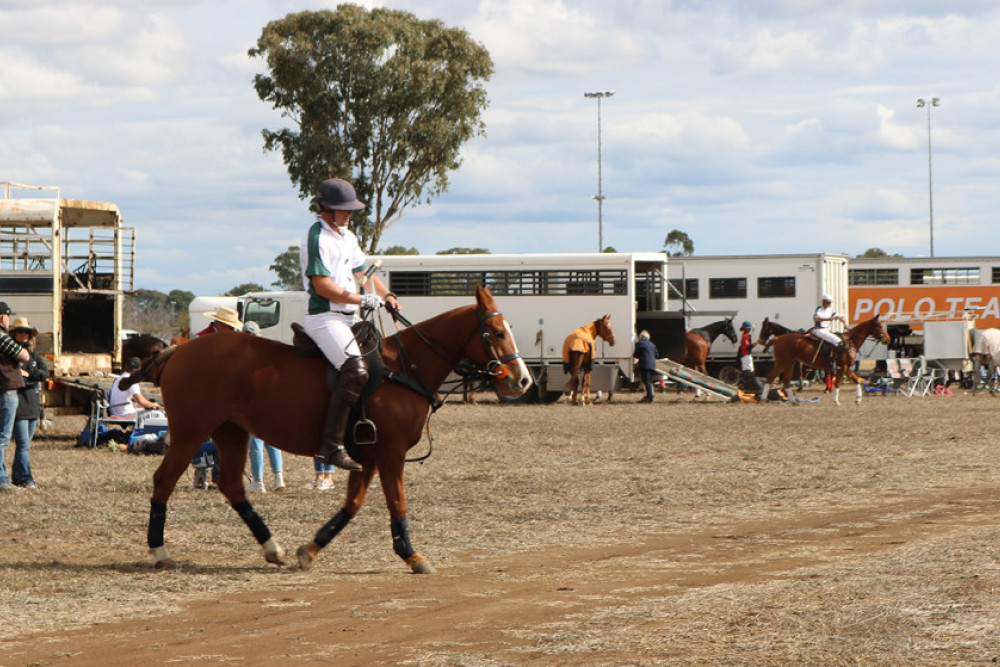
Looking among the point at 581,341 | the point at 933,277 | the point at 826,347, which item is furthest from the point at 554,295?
the point at 933,277

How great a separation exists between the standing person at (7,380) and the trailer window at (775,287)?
2516 centimetres

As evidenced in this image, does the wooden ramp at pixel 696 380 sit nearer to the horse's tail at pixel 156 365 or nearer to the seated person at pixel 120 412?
the seated person at pixel 120 412

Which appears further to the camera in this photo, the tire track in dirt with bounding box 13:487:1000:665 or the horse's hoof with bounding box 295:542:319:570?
the horse's hoof with bounding box 295:542:319:570

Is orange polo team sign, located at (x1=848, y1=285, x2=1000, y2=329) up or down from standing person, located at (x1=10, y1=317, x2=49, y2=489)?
up

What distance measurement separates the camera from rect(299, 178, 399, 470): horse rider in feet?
26.3

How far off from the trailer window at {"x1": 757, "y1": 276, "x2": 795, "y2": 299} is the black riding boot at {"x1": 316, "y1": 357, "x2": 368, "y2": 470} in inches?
1088

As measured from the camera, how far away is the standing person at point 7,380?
12180mm

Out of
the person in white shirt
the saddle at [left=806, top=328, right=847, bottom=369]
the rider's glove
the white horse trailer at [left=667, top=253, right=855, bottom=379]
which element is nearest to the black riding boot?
the rider's glove

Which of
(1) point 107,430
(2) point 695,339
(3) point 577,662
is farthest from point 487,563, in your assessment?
(2) point 695,339

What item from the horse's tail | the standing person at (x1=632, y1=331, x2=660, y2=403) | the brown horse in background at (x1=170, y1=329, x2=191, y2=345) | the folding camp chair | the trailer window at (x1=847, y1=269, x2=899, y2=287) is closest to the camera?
the horse's tail

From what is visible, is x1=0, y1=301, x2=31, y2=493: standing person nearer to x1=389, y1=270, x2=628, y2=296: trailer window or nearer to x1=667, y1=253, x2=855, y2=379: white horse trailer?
x1=389, y1=270, x2=628, y2=296: trailer window

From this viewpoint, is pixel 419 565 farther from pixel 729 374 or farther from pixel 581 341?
pixel 729 374

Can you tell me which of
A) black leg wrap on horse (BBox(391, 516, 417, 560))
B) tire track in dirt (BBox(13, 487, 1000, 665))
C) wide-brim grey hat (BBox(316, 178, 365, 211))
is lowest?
tire track in dirt (BBox(13, 487, 1000, 665))

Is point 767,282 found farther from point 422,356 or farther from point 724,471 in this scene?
point 422,356
